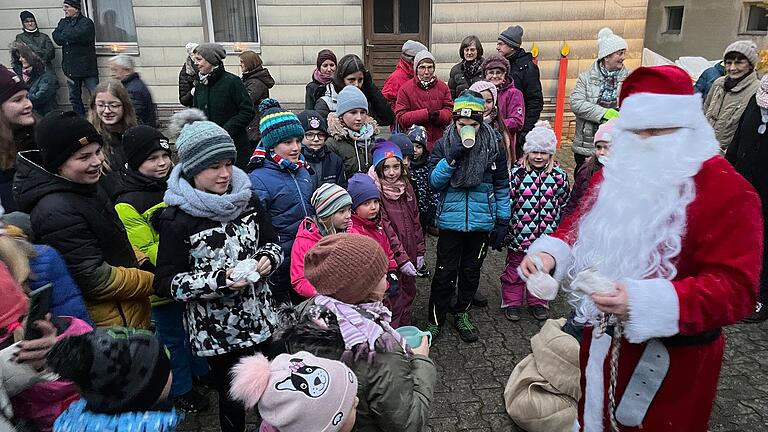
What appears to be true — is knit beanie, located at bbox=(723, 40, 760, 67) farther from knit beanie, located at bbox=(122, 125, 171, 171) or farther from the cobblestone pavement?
knit beanie, located at bbox=(122, 125, 171, 171)

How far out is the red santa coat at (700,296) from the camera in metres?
1.74

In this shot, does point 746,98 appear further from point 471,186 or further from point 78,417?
point 78,417

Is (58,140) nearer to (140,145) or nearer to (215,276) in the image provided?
(140,145)

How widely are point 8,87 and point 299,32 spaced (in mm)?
7068

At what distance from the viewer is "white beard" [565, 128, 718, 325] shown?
6.18 ft

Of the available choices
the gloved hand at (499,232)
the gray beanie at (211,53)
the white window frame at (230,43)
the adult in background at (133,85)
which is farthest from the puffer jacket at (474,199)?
the white window frame at (230,43)

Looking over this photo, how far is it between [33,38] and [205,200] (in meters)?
9.65

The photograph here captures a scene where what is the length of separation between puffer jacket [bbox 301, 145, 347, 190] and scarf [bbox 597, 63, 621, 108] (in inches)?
126

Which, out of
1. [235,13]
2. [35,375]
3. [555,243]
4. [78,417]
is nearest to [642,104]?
[555,243]

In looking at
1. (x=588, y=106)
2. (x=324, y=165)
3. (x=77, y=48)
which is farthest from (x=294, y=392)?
(x=77, y=48)

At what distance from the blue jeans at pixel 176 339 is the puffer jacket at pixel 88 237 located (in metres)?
0.42

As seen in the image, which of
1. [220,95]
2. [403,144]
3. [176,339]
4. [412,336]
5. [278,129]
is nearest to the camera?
[412,336]

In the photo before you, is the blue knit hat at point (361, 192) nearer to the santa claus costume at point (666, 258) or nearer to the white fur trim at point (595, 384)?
the santa claus costume at point (666, 258)

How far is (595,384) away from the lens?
2156 mm
